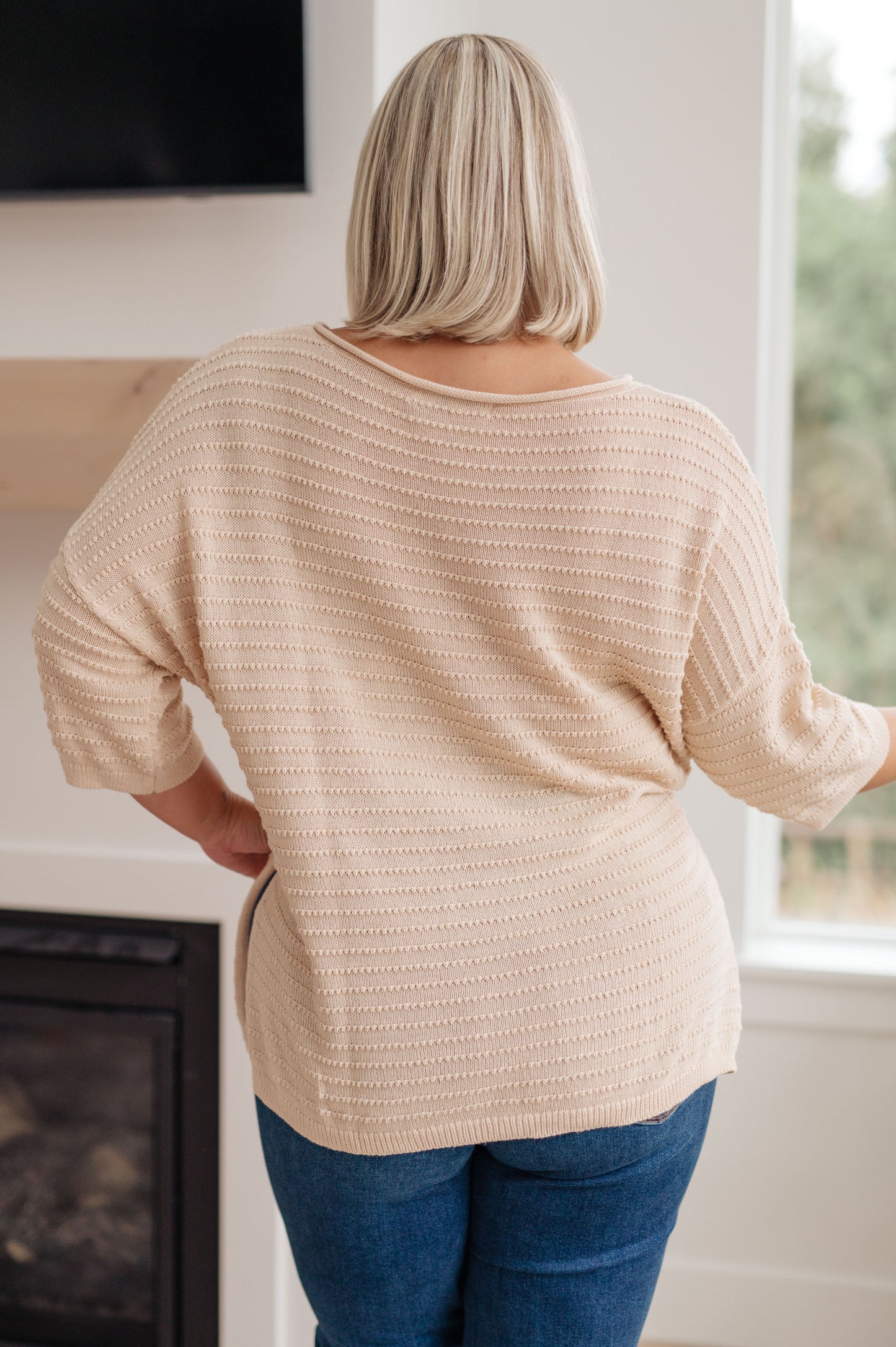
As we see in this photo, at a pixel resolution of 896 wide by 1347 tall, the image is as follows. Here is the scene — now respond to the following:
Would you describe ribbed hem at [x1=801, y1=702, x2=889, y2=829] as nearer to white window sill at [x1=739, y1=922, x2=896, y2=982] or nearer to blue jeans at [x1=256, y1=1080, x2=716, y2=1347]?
blue jeans at [x1=256, y1=1080, x2=716, y2=1347]

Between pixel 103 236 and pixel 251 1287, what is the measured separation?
5.01ft

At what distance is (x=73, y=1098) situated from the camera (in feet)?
5.75

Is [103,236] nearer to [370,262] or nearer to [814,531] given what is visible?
[370,262]

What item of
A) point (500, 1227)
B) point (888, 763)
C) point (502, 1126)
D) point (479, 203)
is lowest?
point (500, 1227)

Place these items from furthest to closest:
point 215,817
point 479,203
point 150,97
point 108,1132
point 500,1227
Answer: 1. point 108,1132
2. point 150,97
3. point 215,817
4. point 500,1227
5. point 479,203

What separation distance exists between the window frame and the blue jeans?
3.02 ft

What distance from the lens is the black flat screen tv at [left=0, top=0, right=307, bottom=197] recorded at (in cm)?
138

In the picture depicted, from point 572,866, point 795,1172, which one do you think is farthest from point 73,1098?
point 572,866

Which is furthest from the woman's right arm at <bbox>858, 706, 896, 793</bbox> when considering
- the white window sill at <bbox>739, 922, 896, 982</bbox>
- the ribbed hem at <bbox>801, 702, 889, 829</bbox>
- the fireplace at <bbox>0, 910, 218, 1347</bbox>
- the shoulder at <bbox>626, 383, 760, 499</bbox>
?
→ the fireplace at <bbox>0, 910, 218, 1347</bbox>

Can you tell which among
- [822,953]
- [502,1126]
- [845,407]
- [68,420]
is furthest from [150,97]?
[822,953]

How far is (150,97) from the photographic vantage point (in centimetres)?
142

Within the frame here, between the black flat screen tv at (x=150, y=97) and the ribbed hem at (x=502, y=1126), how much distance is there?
1.10 m

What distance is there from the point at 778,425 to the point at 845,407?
12cm

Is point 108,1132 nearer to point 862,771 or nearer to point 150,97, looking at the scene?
point 862,771
